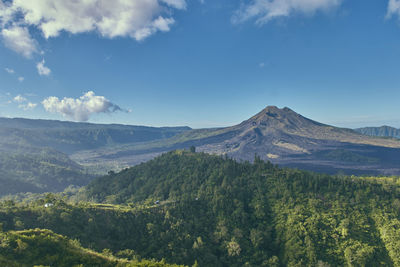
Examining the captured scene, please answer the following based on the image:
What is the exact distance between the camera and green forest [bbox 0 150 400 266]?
220 feet

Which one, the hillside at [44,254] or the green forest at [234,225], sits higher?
the hillside at [44,254]

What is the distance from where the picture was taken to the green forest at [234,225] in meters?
67.0

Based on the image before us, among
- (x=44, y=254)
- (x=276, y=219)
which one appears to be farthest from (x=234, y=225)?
(x=44, y=254)

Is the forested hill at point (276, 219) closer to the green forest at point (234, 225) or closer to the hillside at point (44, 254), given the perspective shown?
the green forest at point (234, 225)

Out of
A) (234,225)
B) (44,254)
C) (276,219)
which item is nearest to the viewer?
(44,254)

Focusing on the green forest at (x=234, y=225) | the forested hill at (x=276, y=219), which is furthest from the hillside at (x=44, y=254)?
the forested hill at (x=276, y=219)

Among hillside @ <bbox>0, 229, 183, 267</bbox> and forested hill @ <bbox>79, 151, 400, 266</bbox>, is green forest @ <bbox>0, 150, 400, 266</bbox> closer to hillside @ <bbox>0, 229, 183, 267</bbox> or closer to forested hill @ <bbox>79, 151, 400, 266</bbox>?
hillside @ <bbox>0, 229, 183, 267</bbox>

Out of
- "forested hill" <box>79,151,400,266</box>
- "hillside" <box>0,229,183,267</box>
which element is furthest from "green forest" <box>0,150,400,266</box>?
"forested hill" <box>79,151,400,266</box>

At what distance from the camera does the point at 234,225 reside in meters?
99.9

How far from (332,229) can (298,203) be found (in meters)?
18.0

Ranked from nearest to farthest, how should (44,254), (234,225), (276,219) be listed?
(44,254)
(234,225)
(276,219)

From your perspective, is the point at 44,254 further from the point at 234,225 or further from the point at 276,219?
the point at 276,219

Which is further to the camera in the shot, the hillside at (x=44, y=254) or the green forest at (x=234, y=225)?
the green forest at (x=234, y=225)

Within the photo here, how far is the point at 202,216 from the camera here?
103m
